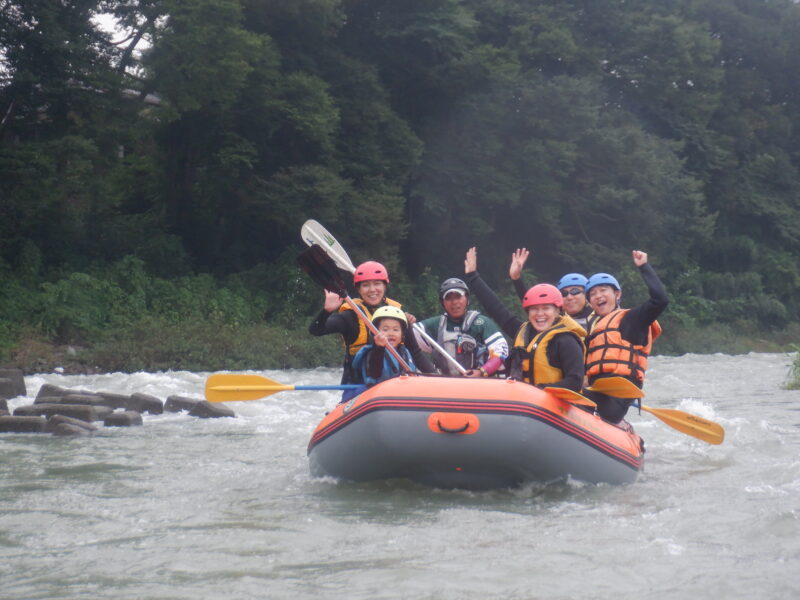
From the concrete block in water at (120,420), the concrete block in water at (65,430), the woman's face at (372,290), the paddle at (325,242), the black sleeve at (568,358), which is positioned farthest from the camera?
the concrete block in water at (120,420)

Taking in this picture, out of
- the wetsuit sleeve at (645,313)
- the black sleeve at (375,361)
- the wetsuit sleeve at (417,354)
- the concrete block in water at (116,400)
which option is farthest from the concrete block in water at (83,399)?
the wetsuit sleeve at (645,313)

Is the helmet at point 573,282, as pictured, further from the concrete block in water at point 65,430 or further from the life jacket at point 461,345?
the concrete block in water at point 65,430

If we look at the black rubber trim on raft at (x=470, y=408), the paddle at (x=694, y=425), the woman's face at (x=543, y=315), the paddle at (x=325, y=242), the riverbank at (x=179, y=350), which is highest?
the paddle at (x=325, y=242)

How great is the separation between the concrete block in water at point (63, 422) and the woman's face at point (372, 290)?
136 inches

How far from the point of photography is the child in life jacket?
19.8 ft

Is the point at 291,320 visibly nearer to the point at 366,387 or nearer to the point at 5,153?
the point at 5,153

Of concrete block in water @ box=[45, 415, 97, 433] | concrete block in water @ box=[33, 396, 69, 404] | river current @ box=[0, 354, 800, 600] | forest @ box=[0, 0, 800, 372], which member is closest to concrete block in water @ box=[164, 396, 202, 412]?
concrete block in water @ box=[33, 396, 69, 404]

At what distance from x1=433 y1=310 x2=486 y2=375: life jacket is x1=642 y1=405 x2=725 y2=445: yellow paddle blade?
119 centimetres

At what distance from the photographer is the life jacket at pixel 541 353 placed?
19.6 ft

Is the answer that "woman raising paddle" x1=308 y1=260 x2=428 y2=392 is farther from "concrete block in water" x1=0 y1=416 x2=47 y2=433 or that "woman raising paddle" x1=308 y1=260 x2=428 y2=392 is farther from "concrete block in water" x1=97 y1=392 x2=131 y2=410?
"concrete block in water" x1=97 y1=392 x2=131 y2=410

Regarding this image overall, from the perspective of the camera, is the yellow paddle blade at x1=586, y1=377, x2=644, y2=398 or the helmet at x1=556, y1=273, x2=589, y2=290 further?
the helmet at x1=556, y1=273, x2=589, y2=290

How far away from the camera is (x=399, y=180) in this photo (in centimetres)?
2186

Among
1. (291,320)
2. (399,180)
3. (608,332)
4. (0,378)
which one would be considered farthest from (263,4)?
(608,332)

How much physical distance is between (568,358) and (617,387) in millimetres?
480
